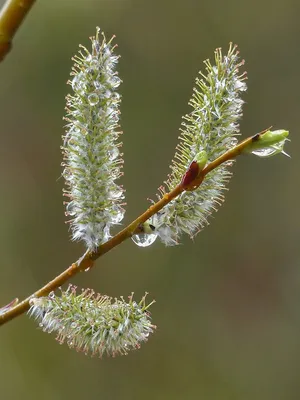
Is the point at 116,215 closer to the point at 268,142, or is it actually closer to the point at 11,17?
the point at 268,142

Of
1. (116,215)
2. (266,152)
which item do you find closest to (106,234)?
(116,215)

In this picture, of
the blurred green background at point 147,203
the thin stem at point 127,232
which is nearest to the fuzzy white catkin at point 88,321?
the thin stem at point 127,232

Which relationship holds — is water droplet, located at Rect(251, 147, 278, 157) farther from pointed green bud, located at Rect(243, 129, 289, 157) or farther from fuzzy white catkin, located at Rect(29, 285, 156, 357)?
fuzzy white catkin, located at Rect(29, 285, 156, 357)

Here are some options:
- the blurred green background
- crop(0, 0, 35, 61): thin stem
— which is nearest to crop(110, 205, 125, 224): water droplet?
crop(0, 0, 35, 61): thin stem

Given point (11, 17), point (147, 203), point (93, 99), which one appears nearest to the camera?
point (93, 99)

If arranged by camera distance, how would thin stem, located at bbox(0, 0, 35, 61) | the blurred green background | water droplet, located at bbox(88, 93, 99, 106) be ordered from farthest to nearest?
the blurred green background
thin stem, located at bbox(0, 0, 35, 61)
water droplet, located at bbox(88, 93, 99, 106)

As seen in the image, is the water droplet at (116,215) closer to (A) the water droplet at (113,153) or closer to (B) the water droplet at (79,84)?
(A) the water droplet at (113,153)

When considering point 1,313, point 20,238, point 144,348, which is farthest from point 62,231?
point 1,313
